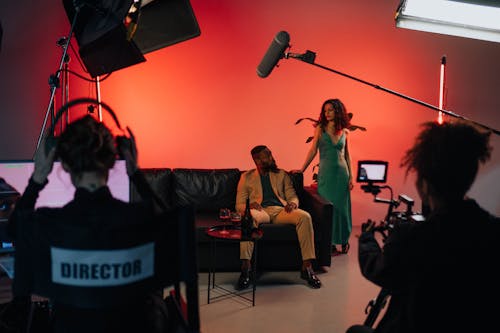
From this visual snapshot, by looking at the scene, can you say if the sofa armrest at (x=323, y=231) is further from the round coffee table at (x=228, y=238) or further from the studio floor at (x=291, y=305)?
the round coffee table at (x=228, y=238)

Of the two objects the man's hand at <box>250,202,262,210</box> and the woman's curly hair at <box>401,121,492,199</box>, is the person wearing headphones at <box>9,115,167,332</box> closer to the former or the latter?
the woman's curly hair at <box>401,121,492,199</box>

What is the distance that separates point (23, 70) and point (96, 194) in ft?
12.0

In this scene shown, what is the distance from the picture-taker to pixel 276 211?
13.1 ft

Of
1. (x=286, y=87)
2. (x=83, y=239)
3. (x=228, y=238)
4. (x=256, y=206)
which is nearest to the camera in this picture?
(x=83, y=239)

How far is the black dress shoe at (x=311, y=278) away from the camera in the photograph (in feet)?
11.9

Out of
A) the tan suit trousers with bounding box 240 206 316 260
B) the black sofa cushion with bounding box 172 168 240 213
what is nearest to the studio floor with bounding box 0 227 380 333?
the tan suit trousers with bounding box 240 206 316 260

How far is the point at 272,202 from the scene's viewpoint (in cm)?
412

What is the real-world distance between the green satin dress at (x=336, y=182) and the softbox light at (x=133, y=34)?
1.88 m

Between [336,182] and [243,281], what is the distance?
55.1 inches

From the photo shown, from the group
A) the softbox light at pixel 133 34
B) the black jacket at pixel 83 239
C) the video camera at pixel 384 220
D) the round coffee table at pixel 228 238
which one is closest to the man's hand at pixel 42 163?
the black jacket at pixel 83 239

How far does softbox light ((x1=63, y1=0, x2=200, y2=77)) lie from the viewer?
2.73 m

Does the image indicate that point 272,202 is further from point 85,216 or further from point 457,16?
point 85,216

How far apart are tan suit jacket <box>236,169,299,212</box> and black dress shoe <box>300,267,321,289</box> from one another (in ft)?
2.09

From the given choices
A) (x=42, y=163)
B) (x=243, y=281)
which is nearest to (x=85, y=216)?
(x=42, y=163)
